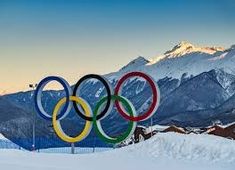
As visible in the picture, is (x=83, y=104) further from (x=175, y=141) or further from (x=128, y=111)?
(x=175, y=141)

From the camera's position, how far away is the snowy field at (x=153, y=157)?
3384cm

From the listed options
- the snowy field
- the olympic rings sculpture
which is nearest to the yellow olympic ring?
the olympic rings sculpture

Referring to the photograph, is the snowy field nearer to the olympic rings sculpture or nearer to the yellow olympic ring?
the olympic rings sculpture

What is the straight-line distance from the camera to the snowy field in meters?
33.8

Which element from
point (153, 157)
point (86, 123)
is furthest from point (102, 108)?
Answer: point (153, 157)

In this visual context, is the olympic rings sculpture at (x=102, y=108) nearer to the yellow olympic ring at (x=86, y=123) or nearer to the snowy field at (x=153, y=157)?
the yellow olympic ring at (x=86, y=123)

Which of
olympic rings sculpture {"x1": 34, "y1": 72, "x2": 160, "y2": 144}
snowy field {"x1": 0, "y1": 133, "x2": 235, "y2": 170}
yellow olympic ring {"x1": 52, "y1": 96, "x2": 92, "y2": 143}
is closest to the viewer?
snowy field {"x1": 0, "y1": 133, "x2": 235, "y2": 170}

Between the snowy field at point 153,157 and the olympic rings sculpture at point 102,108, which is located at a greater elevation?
the olympic rings sculpture at point 102,108

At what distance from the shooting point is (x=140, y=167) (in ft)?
112

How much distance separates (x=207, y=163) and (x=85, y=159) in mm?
8400

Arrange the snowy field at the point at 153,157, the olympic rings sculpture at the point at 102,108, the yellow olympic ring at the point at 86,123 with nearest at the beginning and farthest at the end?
the snowy field at the point at 153,157 → the olympic rings sculpture at the point at 102,108 → the yellow olympic ring at the point at 86,123

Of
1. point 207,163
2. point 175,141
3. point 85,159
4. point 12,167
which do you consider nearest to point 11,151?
point 85,159

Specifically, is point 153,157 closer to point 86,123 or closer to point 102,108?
point 102,108

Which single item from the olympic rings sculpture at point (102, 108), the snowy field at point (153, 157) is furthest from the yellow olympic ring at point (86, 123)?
the snowy field at point (153, 157)
